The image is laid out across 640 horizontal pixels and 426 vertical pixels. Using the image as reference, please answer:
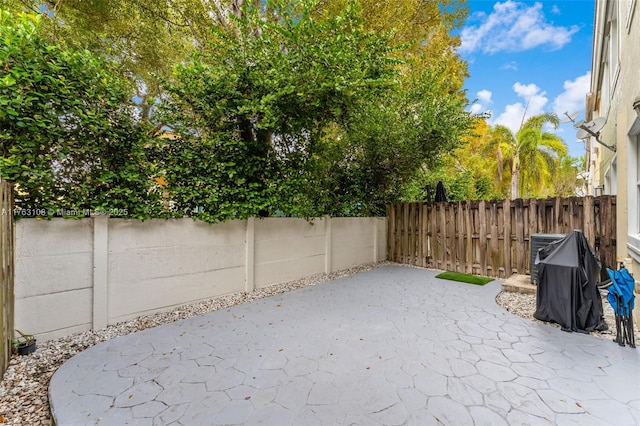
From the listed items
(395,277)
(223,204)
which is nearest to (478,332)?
(395,277)

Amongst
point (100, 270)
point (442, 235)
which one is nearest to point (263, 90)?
point (100, 270)

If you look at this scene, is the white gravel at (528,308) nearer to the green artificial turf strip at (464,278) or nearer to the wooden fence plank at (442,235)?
the green artificial turf strip at (464,278)

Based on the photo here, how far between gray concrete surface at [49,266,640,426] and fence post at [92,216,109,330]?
0.48 meters

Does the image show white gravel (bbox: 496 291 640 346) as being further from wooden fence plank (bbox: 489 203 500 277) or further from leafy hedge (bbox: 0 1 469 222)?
leafy hedge (bbox: 0 1 469 222)

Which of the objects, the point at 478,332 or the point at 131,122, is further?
the point at 131,122

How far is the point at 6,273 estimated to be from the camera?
2.57m

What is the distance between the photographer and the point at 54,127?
301 centimetres

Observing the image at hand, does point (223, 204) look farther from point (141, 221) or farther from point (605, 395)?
point (605, 395)

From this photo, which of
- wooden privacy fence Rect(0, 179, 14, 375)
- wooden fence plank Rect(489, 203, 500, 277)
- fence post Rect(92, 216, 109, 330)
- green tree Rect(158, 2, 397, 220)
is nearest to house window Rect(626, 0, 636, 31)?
green tree Rect(158, 2, 397, 220)

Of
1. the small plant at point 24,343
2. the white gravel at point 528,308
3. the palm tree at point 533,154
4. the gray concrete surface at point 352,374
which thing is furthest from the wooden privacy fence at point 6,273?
the palm tree at point 533,154

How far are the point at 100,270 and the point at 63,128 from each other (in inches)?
64.8

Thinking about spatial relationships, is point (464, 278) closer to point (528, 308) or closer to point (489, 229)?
point (489, 229)

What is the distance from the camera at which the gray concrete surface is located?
1.98 metres

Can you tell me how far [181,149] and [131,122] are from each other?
702 millimetres
